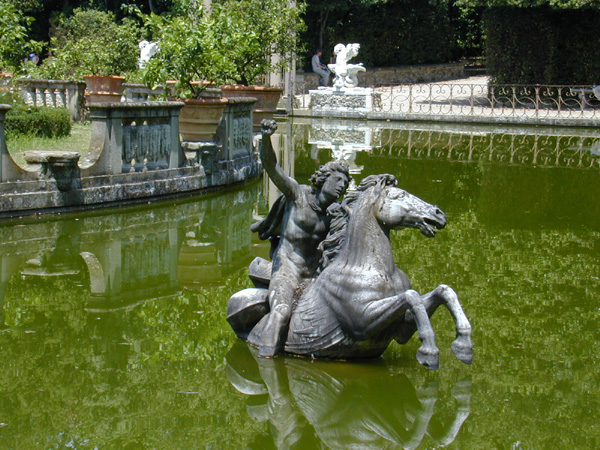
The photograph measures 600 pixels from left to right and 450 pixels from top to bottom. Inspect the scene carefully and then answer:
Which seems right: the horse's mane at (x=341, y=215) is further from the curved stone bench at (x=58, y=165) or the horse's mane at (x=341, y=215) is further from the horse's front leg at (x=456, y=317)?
the curved stone bench at (x=58, y=165)

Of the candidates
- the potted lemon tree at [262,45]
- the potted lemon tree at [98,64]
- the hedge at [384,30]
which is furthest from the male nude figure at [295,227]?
the hedge at [384,30]

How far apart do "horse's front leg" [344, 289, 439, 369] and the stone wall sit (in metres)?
29.9

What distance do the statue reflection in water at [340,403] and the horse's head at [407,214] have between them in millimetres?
969

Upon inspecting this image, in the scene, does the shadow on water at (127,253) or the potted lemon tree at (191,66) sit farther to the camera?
the potted lemon tree at (191,66)

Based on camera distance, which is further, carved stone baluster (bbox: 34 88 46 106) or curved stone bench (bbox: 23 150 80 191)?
carved stone baluster (bbox: 34 88 46 106)

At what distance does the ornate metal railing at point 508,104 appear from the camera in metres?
25.1

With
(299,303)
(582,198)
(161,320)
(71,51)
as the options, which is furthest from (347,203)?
(71,51)

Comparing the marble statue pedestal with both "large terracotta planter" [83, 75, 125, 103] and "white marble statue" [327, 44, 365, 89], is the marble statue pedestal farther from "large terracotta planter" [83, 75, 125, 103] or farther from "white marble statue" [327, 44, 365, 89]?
"large terracotta planter" [83, 75, 125, 103]

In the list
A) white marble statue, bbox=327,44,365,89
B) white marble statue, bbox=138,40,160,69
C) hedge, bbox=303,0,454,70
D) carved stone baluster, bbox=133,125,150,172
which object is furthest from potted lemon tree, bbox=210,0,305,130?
hedge, bbox=303,0,454,70

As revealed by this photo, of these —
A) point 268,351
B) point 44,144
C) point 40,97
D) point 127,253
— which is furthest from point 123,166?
point 40,97

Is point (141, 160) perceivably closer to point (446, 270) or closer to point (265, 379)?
point (446, 270)

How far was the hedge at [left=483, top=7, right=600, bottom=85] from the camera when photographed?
28.1 m

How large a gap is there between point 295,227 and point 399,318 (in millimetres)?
1097

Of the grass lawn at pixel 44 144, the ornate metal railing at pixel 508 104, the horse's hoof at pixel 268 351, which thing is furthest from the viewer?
the ornate metal railing at pixel 508 104
